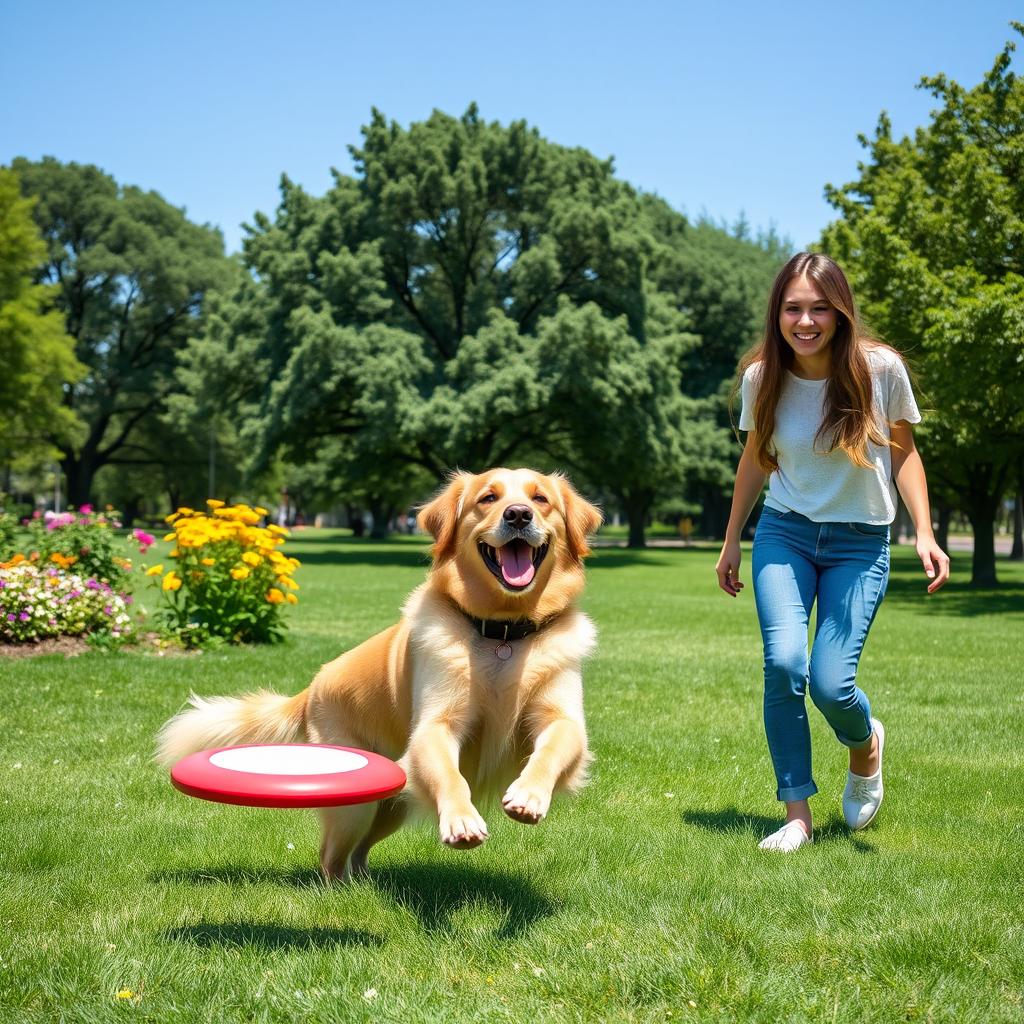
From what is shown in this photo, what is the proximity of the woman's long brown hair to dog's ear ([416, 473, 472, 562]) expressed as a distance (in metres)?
1.42

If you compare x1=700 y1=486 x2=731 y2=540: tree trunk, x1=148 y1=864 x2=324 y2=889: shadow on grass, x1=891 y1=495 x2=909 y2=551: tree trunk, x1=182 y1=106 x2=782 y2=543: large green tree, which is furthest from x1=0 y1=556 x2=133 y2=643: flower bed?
x1=891 y1=495 x2=909 y2=551: tree trunk

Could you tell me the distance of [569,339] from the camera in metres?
29.6

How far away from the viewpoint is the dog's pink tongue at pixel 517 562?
153 inches

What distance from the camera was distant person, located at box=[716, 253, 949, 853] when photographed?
4449mm

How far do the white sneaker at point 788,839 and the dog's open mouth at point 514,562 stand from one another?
166 cm

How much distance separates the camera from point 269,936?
11.6ft

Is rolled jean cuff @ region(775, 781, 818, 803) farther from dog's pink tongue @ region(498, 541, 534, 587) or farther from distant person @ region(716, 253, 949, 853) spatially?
dog's pink tongue @ region(498, 541, 534, 587)

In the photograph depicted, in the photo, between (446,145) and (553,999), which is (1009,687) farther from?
(446,145)

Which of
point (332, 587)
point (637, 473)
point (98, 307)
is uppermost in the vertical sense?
point (98, 307)

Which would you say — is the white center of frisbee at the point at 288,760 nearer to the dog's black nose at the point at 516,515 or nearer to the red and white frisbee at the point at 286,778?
the red and white frisbee at the point at 286,778

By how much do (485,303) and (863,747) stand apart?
96.2 feet

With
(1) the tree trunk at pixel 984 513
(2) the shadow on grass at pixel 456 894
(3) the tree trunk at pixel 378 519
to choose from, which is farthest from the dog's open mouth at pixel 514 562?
(3) the tree trunk at pixel 378 519

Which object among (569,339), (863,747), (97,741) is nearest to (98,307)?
(569,339)

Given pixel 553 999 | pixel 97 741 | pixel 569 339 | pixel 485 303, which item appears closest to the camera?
pixel 553 999
